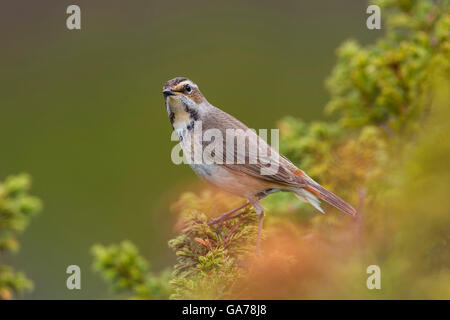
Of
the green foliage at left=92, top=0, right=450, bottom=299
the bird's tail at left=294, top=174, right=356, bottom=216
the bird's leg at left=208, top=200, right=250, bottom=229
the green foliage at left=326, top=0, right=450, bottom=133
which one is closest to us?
the green foliage at left=92, top=0, right=450, bottom=299

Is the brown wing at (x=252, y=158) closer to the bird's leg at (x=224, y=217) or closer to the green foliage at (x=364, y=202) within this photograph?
the green foliage at (x=364, y=202)

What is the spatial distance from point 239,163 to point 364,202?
2.66 feet

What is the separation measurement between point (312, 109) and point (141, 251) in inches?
133

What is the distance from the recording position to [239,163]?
10.5ft

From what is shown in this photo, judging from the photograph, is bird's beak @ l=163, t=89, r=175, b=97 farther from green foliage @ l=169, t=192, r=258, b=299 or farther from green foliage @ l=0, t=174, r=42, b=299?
green foliage @ l=0, t=174, r=42, b=299

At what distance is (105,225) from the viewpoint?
7.72m

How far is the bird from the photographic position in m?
3.16

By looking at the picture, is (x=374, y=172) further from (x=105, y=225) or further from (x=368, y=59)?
(x=105, y=225)

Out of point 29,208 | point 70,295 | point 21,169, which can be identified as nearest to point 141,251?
point 70,295

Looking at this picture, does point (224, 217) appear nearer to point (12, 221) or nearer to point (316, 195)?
point (316, 195)

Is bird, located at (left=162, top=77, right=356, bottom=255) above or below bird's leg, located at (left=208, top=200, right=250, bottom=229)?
above

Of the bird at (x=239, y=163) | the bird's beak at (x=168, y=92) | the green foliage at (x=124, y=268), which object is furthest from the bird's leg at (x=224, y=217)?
the bird's beak at (x=168, y=92)

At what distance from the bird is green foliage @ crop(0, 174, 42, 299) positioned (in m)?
0.95

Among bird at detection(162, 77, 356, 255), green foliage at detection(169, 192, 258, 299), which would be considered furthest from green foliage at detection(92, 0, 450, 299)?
bird at detection(162, 77, 356, 255)
